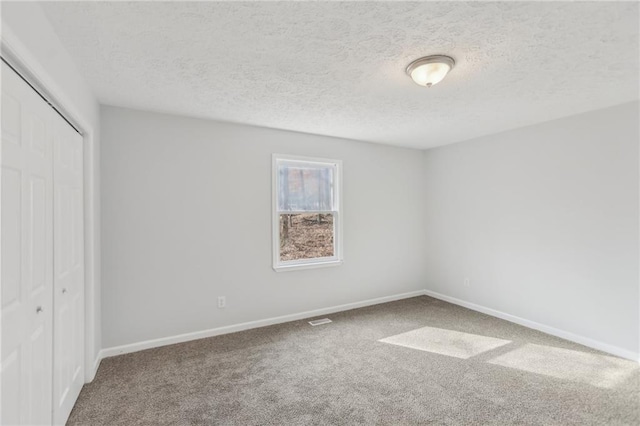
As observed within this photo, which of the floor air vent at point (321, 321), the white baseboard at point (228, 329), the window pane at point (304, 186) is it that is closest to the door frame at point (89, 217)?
the white baseboard at point (228, 329)

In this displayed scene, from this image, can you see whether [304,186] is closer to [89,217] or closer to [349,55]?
[349,55]

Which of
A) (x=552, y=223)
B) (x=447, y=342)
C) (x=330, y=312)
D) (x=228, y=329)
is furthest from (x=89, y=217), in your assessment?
(x=552, y=223)

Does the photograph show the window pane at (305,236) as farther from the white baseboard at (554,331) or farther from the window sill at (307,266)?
the white baseboard at (554,331)

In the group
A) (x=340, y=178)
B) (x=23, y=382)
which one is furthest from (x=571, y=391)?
(x=23, y=382)

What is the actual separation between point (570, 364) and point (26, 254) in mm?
4107

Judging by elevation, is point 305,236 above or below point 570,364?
above

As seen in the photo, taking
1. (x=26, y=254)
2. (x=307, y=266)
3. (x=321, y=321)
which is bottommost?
(x=321, y=321)

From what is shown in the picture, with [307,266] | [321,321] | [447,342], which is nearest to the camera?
[447,342]

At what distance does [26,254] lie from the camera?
4.81 feet

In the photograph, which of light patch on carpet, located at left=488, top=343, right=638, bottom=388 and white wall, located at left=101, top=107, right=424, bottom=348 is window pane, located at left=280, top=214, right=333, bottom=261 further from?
light patch on carpet, located at left=488, top=343, right=638, bottom=388

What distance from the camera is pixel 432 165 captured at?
498 cm

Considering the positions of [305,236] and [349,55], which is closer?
[349,55]

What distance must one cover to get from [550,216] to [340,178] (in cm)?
258

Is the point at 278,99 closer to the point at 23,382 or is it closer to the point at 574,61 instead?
the point at 574,61
